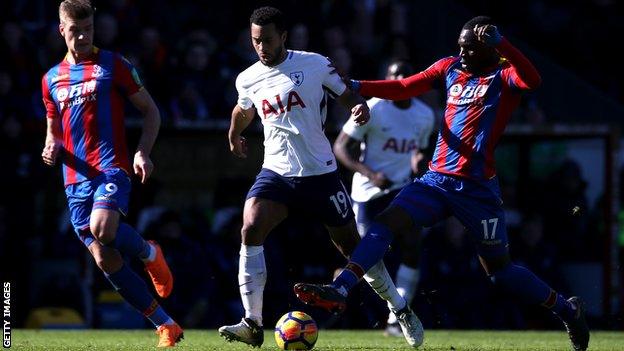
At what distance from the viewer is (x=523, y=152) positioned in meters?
17.0

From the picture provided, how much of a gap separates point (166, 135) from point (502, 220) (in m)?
7.03

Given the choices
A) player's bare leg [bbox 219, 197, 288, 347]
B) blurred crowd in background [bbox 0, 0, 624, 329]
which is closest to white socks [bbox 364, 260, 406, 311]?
player's bare leg [bbox 219, 197, 288, 347]

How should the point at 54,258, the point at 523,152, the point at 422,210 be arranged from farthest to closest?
the point at 523,152 < the point at 54,258 < the point at 422,210

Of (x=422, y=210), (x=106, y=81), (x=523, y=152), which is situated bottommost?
(x=523, y=152)

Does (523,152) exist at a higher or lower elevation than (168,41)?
lower

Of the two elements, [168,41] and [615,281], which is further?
[168,41]

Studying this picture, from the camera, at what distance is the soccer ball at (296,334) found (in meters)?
8.83

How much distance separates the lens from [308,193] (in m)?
9.34

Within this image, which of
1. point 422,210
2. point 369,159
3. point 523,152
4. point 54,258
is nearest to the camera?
point 422,210

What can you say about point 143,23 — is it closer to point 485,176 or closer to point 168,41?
point 168,41

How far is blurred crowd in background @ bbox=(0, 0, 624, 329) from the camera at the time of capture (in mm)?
14812

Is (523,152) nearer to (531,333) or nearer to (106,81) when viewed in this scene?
(531,333)

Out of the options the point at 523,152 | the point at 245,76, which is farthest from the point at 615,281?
the point at 245,76

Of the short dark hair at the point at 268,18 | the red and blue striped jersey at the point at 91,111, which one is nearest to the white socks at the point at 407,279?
the red and blue striped jersey at the point at 91,111
